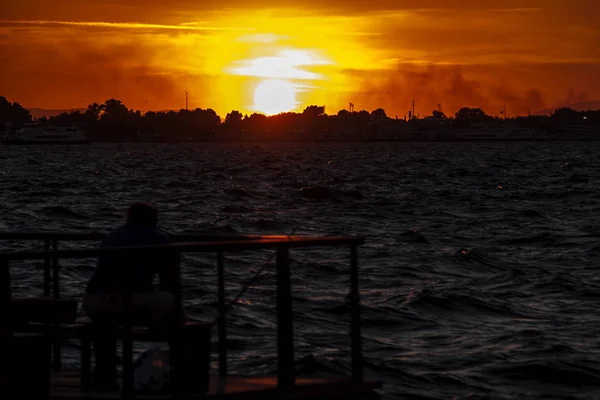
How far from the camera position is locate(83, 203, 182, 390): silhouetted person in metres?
9.43

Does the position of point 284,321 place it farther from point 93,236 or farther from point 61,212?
point 61,212

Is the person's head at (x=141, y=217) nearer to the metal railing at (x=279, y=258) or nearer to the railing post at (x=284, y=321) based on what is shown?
the metal railing at (x=279, y=258)

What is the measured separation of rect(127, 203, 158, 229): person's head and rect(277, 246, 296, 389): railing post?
1214mm

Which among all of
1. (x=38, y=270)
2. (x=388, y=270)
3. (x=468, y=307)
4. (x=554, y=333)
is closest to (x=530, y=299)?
(x=468, y=307)

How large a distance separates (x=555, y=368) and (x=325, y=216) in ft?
104

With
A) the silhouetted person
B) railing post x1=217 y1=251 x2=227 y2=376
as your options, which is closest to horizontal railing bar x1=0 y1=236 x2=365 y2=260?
the silhouetted person

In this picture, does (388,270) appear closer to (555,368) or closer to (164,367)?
(555,368)

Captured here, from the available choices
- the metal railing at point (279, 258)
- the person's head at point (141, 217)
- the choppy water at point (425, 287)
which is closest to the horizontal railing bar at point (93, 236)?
the metal railing at point (279, 258)

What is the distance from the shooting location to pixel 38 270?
24.0m

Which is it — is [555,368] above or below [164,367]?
below

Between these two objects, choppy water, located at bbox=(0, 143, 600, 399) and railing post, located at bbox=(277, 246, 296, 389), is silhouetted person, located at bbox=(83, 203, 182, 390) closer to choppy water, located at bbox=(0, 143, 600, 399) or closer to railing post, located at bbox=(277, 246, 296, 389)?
railing post, located at bbox=(277, 246, 296, 389)

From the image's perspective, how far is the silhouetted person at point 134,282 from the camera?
371 inches

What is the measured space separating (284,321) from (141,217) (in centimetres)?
161

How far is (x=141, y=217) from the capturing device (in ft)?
31.2
